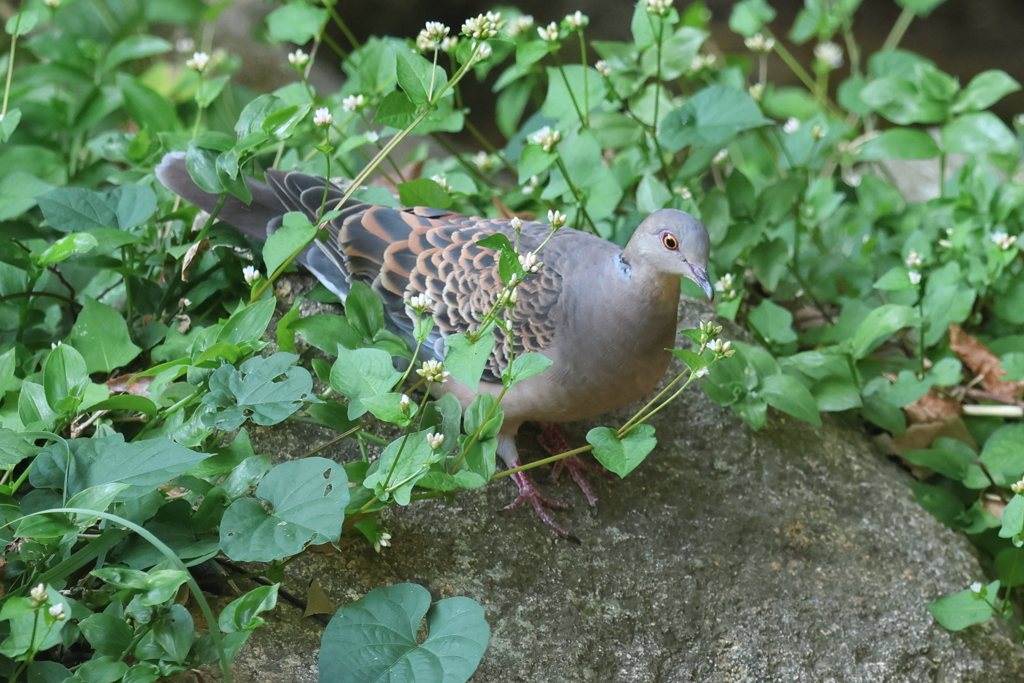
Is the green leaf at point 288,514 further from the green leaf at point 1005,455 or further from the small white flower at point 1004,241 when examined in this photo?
the small white flower at point 1004,241

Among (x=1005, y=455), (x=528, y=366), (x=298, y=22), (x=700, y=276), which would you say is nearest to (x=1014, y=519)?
(x=1005, y=455)

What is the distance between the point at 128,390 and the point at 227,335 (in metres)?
0.33

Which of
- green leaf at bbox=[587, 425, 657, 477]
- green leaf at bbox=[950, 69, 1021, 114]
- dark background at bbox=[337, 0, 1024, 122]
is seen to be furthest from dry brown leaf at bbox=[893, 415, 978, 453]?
dark background at bbox=[337, 0, 1024, 122]

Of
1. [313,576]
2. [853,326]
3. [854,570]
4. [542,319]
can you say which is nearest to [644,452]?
[542,319]

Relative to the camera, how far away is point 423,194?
2320 mm

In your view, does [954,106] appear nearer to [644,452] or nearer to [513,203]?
[513,203]

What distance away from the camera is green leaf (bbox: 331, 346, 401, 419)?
65.1 inches

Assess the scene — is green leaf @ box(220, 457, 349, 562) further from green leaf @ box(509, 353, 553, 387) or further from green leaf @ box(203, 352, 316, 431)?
green leaf @ box(509, 353, 553, 387)

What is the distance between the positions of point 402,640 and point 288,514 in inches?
12.1

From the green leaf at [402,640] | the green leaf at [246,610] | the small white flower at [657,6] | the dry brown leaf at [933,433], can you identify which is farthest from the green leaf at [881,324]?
the green leaf at [246,610]

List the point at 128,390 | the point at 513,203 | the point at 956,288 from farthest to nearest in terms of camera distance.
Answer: the point at 513,203, the point at 956,288, the point at 128,390

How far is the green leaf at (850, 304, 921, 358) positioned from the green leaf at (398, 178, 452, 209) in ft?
3.92

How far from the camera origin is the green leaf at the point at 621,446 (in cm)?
159

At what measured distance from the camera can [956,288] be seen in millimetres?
2451
